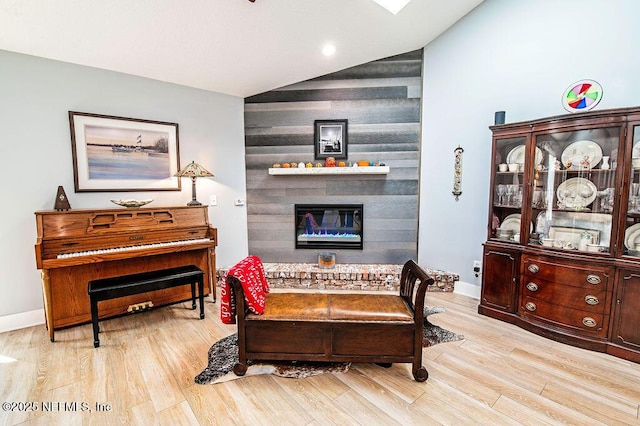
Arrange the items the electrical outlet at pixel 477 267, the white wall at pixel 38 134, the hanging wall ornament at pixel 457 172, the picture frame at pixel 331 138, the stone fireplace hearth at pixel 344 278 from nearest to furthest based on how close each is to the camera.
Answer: the white wall at pixel 38 134 → the electrical outlet at pixel 477 267 → the hanging wall ornament at pixel 457 172 → the stone fireplace hearth at pixel 344 278 → the picture frame at pixel 331 138

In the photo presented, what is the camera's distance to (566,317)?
2.53 metres

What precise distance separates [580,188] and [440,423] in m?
2.35

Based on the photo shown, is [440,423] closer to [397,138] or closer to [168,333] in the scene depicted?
[168,333]

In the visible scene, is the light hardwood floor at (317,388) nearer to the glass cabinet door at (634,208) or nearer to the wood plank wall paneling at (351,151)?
the glass cabinet door at (634,208)

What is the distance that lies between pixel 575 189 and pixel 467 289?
5.24 ft

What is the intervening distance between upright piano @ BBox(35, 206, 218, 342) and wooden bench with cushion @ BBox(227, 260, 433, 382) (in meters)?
Answer: 1.52

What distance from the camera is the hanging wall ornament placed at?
3562 mm

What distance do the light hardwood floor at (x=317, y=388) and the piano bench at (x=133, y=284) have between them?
387mm

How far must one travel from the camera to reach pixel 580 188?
257cm

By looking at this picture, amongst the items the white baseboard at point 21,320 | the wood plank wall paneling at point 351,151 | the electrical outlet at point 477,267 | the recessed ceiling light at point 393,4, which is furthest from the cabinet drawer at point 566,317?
the white baseboard at point 21,320

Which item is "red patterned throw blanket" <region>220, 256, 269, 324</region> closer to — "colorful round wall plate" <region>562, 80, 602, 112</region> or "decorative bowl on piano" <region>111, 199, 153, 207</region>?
"decorative bowl on piano" <region>111, 199, 153, 207</region>

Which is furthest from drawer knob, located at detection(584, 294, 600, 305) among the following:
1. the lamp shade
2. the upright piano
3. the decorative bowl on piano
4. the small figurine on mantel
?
the small figurine on mantel

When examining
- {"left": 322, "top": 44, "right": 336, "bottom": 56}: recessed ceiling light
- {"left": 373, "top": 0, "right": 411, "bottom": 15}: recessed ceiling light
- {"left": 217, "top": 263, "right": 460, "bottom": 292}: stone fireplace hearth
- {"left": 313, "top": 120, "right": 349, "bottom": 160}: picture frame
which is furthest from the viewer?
{"left": 313, "top": 120, "right": 349, "bottom": 160}: picture frame

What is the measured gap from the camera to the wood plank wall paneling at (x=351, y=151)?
3.96 metres
